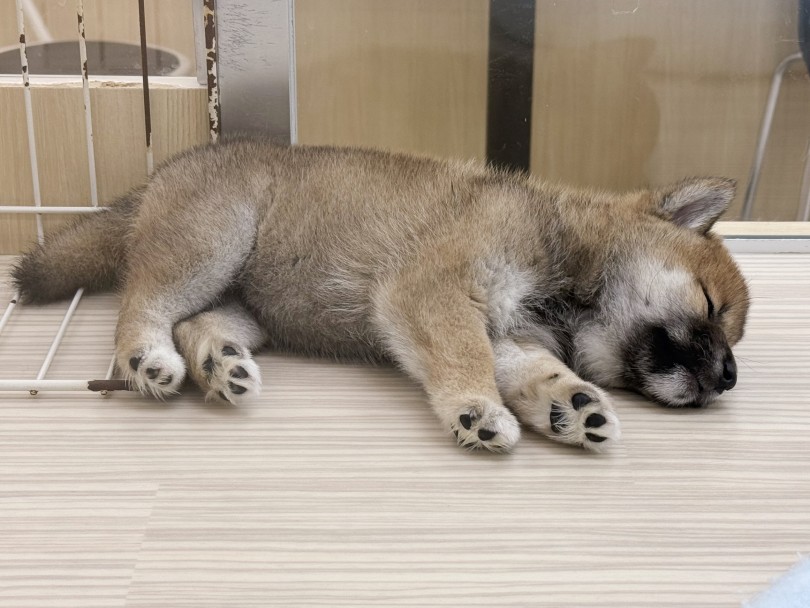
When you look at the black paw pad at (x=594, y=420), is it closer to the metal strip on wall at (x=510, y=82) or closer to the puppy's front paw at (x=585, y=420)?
the puppy's front paw at (x=585, y=420)

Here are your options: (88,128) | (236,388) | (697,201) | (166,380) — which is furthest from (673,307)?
(88,128)

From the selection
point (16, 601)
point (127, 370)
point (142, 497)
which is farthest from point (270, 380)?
point (16, 601)

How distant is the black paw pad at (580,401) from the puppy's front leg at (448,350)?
A: 4.2 inches

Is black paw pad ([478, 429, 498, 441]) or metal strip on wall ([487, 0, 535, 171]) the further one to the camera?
metal strip on wall ([487, 0, 535, 171])

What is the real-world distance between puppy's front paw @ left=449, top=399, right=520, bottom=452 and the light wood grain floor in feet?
0.08

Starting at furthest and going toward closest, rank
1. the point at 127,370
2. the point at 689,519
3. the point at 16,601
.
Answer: the point at 127,370 → the point at 689,519 → the point at 16,601

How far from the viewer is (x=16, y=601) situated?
3.55 feet

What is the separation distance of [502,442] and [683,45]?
5.08 ft

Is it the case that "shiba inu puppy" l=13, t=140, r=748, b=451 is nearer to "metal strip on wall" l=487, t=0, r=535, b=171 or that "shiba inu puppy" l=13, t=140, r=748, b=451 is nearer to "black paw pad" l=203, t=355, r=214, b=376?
"black paw pad" l=203, t=355, r=214, b=376

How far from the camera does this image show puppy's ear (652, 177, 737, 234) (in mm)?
1821

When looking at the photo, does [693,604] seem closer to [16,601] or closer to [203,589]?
[203,589]

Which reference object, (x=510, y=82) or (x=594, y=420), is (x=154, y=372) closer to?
(x=594, y=420)

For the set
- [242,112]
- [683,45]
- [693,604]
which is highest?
[683,45]

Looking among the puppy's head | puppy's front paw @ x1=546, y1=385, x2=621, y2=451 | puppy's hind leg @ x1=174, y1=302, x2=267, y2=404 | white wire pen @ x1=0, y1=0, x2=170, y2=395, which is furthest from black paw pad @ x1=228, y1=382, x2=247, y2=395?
the puppy's head
